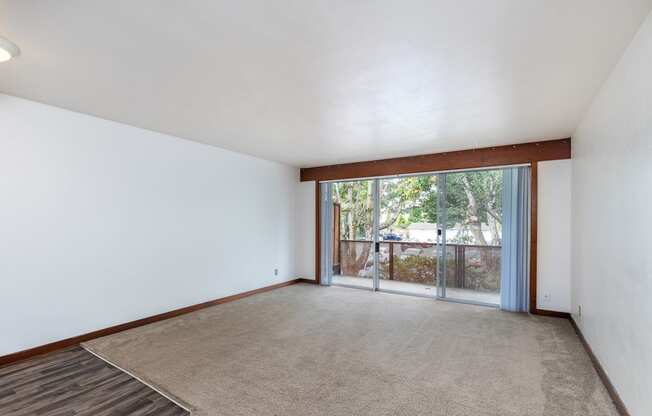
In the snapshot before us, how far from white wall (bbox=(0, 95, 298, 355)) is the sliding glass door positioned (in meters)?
2.18

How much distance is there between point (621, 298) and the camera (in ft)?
7.36

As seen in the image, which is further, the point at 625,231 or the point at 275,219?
A: the point at 275,219

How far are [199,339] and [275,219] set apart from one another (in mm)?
2997

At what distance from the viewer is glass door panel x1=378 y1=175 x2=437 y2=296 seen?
228 inches

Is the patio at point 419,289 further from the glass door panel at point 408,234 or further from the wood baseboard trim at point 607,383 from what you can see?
the wood baseboard trim at point 607,383

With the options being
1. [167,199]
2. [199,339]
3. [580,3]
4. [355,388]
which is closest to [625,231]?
[580,3]

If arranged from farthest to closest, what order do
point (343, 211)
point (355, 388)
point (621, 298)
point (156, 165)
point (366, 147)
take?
point (343, 211) → point (366, 147) → point (156, 165) → point (355, 388) → point (621, 298)

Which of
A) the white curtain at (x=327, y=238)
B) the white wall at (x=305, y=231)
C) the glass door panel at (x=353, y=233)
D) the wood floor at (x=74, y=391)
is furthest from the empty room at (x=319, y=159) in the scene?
the white wall at (x=305, y=231)

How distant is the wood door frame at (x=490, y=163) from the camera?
4.52 meters

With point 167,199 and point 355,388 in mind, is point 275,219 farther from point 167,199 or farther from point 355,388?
point 355,388

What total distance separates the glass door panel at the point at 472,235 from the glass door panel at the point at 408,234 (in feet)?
1.04

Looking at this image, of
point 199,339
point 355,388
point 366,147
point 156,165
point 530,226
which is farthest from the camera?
point 366,147

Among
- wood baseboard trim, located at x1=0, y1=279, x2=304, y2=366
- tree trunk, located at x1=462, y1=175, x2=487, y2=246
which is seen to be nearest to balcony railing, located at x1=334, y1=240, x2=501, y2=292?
tree trunk, located at x1=462, y1=175, x2=487, y2=246

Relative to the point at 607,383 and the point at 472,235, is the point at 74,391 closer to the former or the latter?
the point at 607,383
